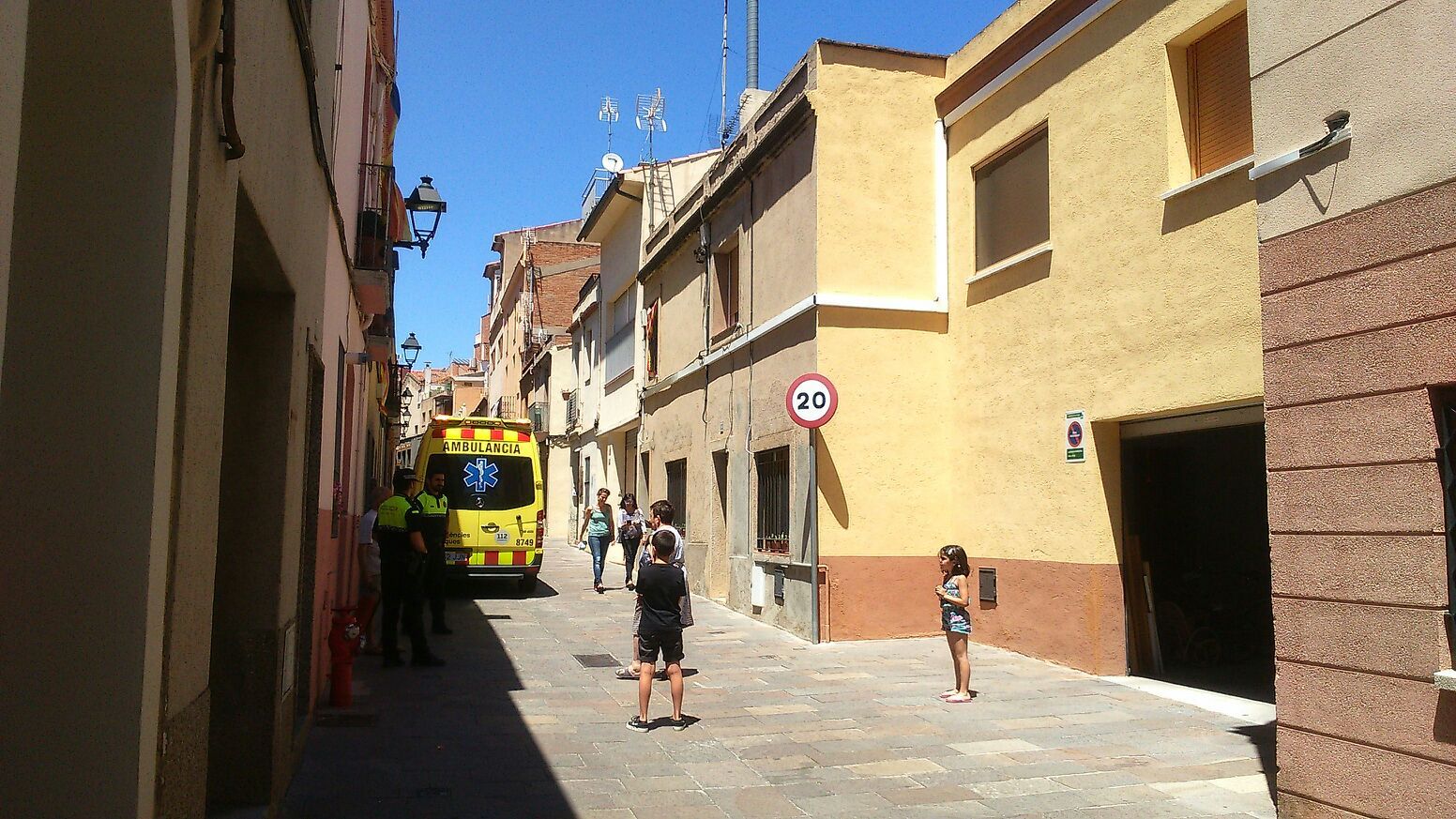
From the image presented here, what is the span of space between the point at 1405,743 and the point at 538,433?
33557 mm

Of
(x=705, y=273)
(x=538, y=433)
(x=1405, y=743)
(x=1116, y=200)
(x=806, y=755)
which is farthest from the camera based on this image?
(x=538, y=433)

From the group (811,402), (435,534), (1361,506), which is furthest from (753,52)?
(1361,506)

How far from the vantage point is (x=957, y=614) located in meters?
9.28

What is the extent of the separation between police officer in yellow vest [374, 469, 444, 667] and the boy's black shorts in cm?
340

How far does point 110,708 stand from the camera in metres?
3.09

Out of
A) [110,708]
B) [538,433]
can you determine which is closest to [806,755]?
[110,708]

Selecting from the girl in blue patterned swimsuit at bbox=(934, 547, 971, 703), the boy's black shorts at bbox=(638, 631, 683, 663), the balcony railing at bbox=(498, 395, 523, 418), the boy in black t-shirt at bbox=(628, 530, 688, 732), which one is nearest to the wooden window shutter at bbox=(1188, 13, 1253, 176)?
the girl in blue patterned swimsuit at bbox=(934, 547, 971, 703)

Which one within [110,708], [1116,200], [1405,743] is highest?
[1116,200]

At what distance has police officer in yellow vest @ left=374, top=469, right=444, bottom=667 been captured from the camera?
1091cm

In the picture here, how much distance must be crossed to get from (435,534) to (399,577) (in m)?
1.12

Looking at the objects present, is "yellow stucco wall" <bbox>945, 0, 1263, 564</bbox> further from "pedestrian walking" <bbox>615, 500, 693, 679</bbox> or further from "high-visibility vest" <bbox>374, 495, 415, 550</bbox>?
"high-visibility vest" <bbox>374, 495, 415, 550</bbox>

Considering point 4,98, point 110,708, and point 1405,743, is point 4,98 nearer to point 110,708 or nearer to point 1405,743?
point 110,708

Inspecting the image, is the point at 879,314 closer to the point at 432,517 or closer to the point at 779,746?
the point at 432,517

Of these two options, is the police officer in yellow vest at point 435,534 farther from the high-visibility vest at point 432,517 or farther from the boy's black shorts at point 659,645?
the boy's black shorts at point 659,645
